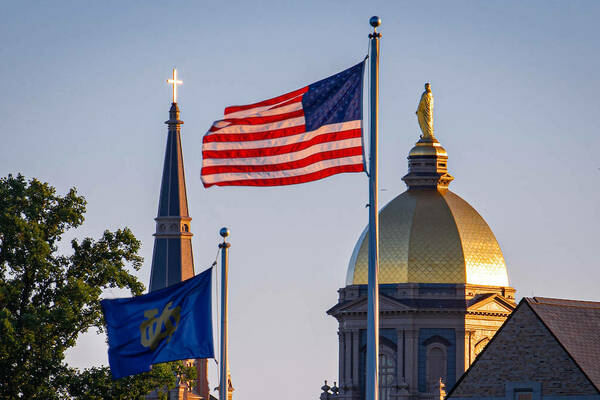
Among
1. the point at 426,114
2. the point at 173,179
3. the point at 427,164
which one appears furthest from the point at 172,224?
the point at 427,164

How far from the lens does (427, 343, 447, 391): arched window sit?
118062 mm

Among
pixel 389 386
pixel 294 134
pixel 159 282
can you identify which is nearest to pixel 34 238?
pixel 294 134

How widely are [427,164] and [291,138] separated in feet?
274

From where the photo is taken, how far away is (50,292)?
5831cm

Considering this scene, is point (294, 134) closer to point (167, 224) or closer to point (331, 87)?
point (331, 87)

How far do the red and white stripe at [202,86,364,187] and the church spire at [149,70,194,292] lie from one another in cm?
13127

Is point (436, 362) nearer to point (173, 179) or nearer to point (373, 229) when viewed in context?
point (173, 179)

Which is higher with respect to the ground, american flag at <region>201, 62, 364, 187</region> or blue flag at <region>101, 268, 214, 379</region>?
american flag at <region>201, 62, 364, 187</region>

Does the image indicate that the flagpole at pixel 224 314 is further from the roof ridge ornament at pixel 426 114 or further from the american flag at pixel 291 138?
the roof ridge ornament at pixel 426 114

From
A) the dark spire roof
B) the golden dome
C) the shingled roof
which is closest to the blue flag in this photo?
the shingled roof

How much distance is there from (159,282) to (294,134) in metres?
134

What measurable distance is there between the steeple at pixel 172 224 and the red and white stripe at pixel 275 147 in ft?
432

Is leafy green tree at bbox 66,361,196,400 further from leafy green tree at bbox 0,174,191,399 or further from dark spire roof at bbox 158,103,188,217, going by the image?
dark spire roof at bbox 158,103,188,217

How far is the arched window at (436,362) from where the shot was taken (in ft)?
387
